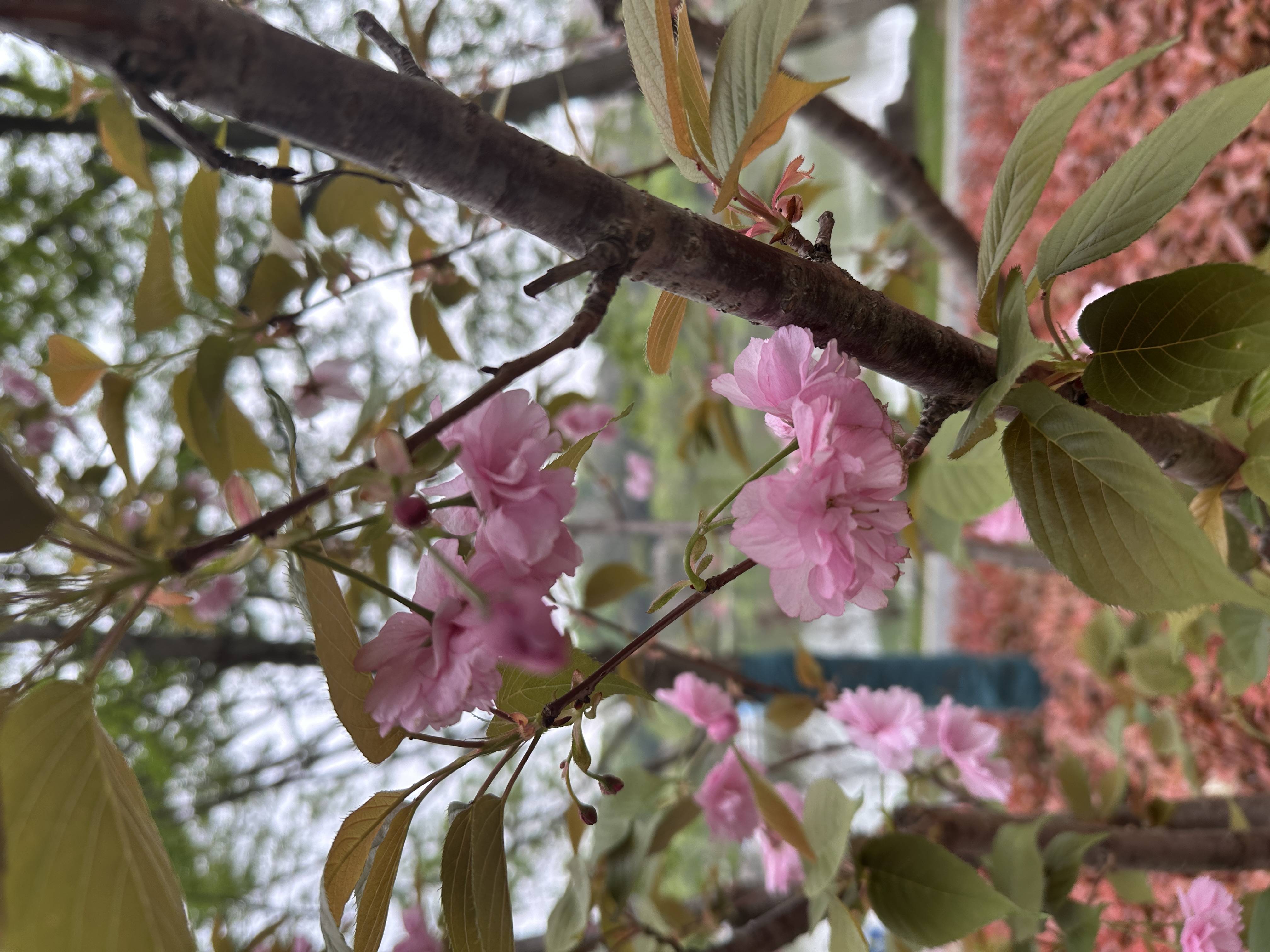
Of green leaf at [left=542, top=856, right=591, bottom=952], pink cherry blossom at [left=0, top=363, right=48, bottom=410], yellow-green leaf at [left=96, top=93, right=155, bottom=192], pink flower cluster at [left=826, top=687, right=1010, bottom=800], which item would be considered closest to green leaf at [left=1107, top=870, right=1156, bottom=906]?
pink flower cluster at [left=826, top=687, right=1010, bottom=800]

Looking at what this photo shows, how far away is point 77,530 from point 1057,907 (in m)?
0.66

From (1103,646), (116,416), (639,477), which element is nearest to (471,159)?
(116,416)

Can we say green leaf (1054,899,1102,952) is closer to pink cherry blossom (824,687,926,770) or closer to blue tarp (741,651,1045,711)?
pink cherry blossom (824,687,926,770)

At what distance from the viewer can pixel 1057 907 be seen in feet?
1.89

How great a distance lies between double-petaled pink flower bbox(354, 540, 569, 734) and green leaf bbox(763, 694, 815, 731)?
48 centimetres

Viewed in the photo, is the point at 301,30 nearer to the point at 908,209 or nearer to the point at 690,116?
the point at 908,209

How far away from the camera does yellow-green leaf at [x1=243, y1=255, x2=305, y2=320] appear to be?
1.57 ft

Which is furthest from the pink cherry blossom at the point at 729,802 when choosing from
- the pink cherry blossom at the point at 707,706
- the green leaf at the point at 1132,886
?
the green leaf at the point at 1132,886

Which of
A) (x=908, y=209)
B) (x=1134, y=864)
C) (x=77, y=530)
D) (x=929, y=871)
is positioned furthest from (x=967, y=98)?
(x=77, y=530)

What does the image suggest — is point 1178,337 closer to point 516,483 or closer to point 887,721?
point 516,483

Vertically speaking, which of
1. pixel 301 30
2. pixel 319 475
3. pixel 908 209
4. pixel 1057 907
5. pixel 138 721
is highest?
pixel 301 30

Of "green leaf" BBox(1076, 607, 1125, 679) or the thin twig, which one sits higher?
"green leaf" BBox(1076, 607, 1125, 679)

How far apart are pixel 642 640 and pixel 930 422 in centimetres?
14

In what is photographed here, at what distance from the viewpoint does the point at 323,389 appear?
2.11 ft
